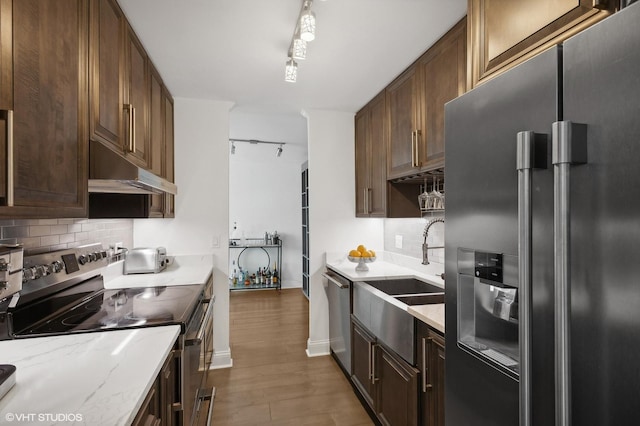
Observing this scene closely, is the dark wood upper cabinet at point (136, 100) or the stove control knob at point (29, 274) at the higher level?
the dark wood upper cabinet at point (136, 100)

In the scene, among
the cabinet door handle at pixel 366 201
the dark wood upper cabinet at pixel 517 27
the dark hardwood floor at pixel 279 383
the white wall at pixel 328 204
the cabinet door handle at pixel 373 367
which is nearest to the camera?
the dark wood upper cabinet at pixel 517 27

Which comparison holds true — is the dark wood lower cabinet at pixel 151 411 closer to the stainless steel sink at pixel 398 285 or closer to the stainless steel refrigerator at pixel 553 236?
the stainless steel refrigerator at pixel 553 236

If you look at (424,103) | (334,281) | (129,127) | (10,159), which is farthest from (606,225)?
(334,281)

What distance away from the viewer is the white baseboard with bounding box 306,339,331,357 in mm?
3119

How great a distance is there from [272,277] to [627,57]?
18.3ft

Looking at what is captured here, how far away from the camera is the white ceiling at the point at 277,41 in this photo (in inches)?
64.8

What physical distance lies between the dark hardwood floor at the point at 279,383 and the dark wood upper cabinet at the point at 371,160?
4.82ft

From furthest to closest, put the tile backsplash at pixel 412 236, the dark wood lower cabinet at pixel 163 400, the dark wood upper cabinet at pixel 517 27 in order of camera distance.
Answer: the tile backsplash at pixel 412 236 < the dark wood lower cabinet at pixel 163 400 < the dark wood upper cabinet at pixel 517 27

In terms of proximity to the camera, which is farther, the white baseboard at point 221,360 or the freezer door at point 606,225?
the white baseboard at point 221,360

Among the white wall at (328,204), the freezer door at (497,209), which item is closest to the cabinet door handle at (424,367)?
the freezer door at (497,209)

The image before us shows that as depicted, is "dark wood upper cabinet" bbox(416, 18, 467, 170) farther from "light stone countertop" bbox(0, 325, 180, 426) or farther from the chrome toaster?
the chrome toaster

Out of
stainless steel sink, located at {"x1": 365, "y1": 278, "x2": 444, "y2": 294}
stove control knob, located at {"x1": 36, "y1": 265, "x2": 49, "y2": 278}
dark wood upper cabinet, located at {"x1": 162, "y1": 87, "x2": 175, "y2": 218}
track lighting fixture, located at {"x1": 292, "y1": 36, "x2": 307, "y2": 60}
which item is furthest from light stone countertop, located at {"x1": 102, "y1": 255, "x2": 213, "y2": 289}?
track lighting fixture, located at {"x1": 292, "y1": 36, "x2": 307, "y2": 60}

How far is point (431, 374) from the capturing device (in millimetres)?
1466

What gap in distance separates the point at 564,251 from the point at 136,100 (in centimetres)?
220
